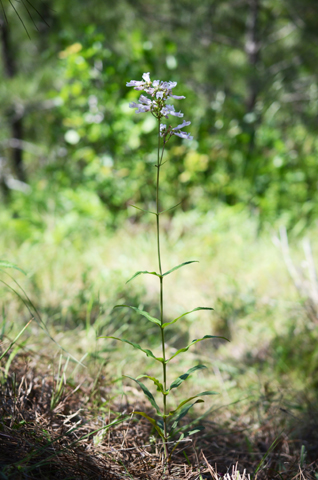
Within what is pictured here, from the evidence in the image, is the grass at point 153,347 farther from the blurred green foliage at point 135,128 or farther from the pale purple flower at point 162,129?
the pale purple flower at point 162,129

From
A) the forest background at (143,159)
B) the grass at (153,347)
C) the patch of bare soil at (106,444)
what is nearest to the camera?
the patch of bare soil at (106,444)

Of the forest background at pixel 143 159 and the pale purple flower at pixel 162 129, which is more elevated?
the forest background at pixel 143 159

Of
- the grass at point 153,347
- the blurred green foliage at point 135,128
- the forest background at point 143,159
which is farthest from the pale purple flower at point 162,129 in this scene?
the blurred green foliage at point 135,128

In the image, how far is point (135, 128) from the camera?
3.02 meters

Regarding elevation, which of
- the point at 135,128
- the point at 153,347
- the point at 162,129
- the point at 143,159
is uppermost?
the point at 135,128

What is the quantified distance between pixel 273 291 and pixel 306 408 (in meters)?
0.88

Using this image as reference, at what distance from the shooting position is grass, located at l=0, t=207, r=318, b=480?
857 mm

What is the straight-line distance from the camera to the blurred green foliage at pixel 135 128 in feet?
9.93

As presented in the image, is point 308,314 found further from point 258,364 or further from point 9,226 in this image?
point 9,226

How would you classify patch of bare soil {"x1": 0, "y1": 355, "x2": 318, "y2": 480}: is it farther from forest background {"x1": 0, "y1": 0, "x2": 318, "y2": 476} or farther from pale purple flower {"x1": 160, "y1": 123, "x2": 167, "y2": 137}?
forest background {"x1": 0, "y1": 0, "x2": 318, "y2": 476}

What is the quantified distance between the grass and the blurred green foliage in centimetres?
31

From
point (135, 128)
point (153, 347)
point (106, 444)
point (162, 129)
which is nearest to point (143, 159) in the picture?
point (135, 128)

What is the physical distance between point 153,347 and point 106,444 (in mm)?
704

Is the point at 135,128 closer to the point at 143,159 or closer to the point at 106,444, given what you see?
the point at 143,159
